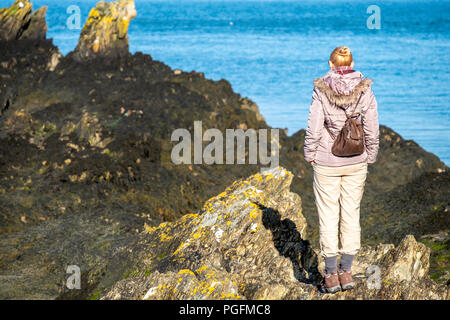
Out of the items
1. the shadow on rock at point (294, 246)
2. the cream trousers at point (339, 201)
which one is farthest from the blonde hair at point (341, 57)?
the shadow on rock at point (294, 246)

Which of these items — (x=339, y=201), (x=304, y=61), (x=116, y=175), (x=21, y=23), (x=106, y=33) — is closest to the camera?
(x=339, y=201)

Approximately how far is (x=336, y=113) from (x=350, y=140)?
446 mm

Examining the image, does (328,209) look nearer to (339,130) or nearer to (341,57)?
(339,130)

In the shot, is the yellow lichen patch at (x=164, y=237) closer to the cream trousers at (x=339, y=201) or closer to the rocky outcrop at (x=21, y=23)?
the cream trousers at (x=339, y=201)

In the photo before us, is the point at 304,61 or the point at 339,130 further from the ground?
the point at 339,130

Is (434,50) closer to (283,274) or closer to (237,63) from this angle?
(237,63)

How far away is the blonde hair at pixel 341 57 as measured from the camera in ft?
28.2

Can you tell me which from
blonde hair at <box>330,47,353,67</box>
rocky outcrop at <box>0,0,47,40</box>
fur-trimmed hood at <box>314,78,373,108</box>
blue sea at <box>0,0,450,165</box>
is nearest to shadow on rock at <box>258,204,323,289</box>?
fur-trimmed hood at <box>314,78,373,108</box>

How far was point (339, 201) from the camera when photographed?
903cm

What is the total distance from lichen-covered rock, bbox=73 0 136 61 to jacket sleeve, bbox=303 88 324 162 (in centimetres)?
3584

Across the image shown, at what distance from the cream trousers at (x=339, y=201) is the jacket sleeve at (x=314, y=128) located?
24 cm

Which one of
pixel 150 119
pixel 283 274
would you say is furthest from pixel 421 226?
pixel 150 119

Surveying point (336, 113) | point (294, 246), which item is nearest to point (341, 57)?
point (336, 113)

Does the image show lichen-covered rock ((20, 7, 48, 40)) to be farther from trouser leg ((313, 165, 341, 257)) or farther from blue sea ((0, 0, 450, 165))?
trouser leg ((313, 165, 341, 257))
